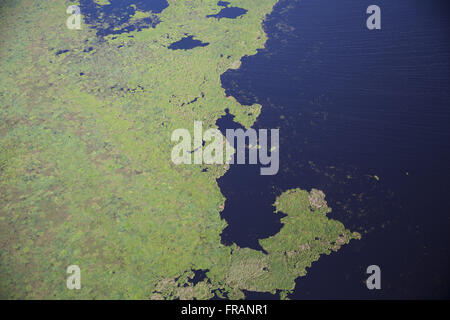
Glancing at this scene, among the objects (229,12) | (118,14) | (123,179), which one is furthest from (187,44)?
(123,179)

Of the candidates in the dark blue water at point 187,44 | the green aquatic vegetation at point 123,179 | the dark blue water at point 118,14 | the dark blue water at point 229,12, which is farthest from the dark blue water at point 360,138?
the dark blue water at point 118,14

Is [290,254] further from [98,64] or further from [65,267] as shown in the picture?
[98,64]

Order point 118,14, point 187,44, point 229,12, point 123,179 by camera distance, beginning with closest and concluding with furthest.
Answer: point 123,179
point 187,44
point 229,12
point 118,14

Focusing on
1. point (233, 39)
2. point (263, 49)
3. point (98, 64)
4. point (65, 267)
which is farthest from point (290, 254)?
point (98, 64)

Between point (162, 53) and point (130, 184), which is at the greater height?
point (162, 53)

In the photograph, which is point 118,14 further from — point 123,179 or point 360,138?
point 360,138
